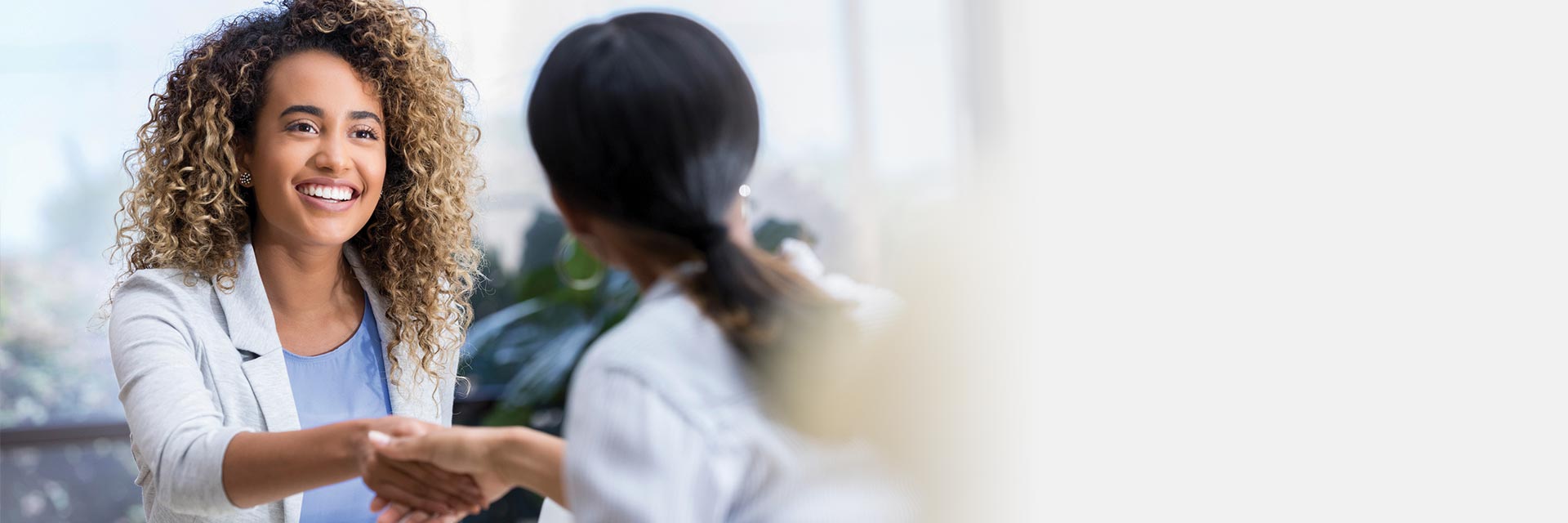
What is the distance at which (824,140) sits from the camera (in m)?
2.02

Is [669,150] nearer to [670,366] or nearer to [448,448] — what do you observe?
[670,366]

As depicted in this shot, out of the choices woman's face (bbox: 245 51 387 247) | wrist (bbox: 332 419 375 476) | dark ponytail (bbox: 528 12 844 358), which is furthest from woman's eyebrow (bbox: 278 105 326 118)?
dark ponytail (bbox: 528 12 844 358)

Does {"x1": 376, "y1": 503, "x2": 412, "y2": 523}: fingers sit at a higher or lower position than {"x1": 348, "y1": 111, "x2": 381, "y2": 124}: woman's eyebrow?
lower

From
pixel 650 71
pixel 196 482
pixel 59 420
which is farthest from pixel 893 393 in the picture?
pixel 59 420

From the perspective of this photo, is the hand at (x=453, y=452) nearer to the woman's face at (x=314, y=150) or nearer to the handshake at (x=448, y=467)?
the handshake at (x=448, y=467)

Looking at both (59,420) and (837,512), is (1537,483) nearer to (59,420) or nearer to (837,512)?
(837,512)

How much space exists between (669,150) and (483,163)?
148 centimetres

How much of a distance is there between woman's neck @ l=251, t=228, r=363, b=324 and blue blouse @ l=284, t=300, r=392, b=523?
40 mm

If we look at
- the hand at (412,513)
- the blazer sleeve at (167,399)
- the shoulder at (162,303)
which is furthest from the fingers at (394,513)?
the shoulder at (162,303)

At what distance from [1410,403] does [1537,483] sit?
0.21ft

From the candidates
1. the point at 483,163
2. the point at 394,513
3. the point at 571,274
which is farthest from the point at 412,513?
the point at 483,163

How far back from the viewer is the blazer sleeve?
0.79 m

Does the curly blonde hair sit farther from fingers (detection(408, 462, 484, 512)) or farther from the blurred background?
the blurred background

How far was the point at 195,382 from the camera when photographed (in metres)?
0.86
